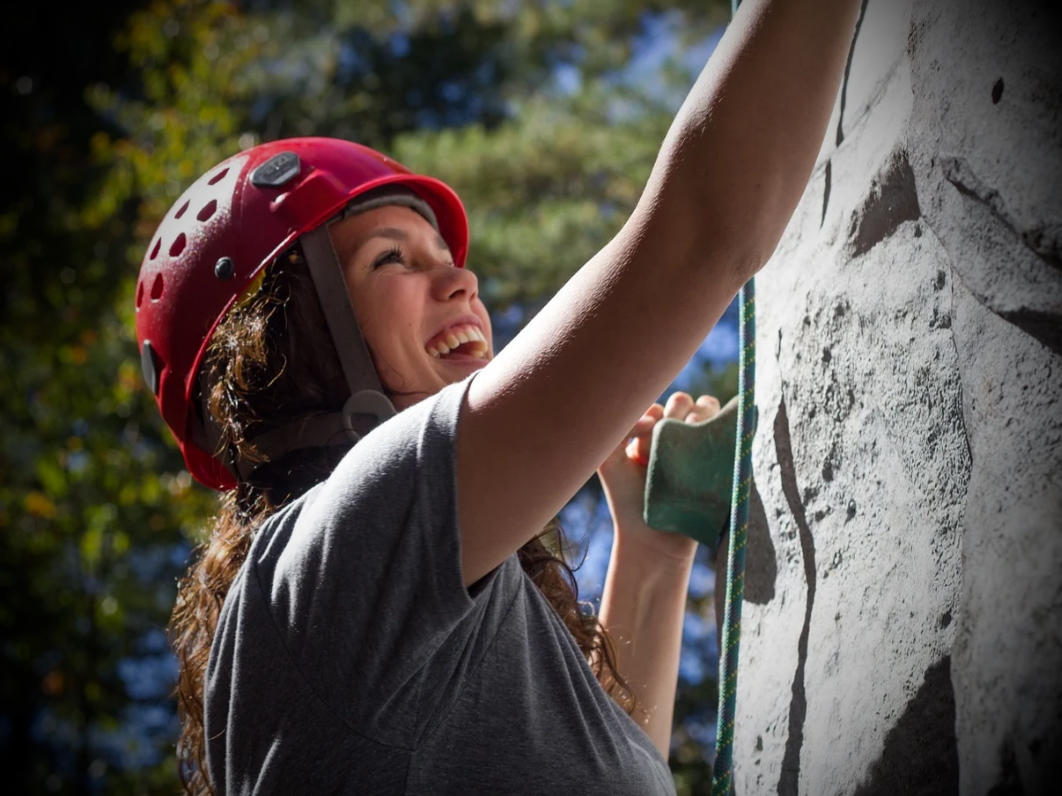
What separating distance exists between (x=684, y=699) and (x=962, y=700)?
717cm

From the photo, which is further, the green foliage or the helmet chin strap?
the green foliage

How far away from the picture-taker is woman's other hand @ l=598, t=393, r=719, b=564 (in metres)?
2.01

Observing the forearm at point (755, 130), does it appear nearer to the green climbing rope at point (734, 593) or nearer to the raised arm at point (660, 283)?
the raised arm at point (660, 283)

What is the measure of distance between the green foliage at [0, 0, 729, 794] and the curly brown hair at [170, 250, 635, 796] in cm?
547

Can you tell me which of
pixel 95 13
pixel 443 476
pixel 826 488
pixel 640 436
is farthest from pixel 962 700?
pixel 95 13

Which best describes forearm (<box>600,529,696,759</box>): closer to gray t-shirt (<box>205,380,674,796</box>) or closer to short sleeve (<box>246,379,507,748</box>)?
gray t-shirt (<box>205,380,674,796</box>)

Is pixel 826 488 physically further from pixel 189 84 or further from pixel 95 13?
pixel 95 13

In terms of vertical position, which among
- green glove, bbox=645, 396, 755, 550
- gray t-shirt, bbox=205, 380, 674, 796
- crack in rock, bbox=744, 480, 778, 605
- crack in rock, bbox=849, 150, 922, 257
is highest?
crack in rock, bbox=849, 150, 922, 257

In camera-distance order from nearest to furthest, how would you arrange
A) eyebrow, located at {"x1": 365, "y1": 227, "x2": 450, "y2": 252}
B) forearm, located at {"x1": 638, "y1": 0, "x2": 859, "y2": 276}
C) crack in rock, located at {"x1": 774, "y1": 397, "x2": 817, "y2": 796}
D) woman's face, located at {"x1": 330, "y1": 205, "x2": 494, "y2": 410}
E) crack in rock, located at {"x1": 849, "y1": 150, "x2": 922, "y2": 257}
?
forearm, located at {"x1": 638, "y1": 0, "x2": 859, "y2": 276} → crack in rock, located at {"x1": 849, "y1": 150, "x2": 922, "y2": 257} → crack in rock, located at {"x1": 774, "y1": 397, "x2": 817, "y2": 796} → woman's face, located at {"x1": 330, "y1": 205, "x2": 494, "y2": 410} → eyebrow, located at {"x1": 365, "y1": 227, "x2": 450, "y2": 252}

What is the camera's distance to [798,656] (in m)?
1.47

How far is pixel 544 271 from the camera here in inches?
312

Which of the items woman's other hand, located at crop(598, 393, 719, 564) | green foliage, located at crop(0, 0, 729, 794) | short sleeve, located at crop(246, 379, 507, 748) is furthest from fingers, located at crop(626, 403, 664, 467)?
green foliage, located at crop(0, 0, 729, 794)

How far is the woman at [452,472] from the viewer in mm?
1078

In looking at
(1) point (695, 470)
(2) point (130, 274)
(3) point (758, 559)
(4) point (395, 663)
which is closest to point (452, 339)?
(1) point (695, 470)
